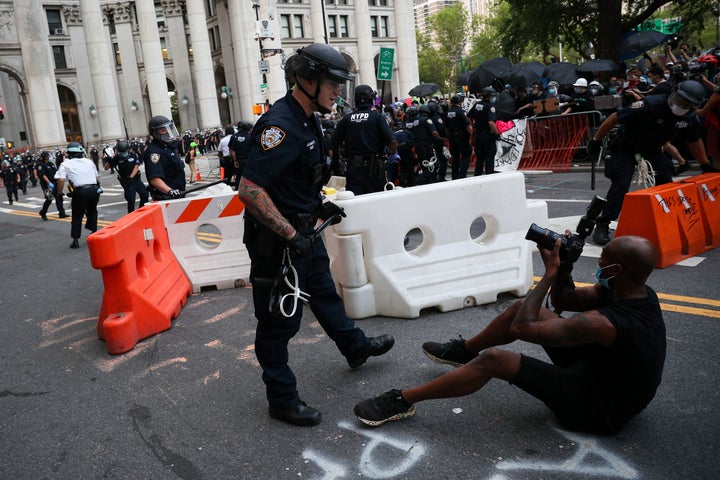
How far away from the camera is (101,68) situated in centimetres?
4259

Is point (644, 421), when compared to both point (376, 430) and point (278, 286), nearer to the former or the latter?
point (376, 430)

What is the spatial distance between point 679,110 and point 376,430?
4998mm

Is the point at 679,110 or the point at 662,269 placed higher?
the point at 679,110

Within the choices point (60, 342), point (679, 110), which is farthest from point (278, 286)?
point (679, 110)

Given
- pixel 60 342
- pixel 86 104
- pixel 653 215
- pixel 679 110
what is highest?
pixel 86 104

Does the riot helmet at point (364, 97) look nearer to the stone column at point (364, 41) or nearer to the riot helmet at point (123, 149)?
the riot helmet at point (123, 149)

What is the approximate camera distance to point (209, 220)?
6.60 m

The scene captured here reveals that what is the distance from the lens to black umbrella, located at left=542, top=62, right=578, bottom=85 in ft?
57.0

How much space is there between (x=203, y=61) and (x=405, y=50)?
25.3m

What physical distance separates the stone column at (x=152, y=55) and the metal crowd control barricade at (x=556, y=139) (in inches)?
1312

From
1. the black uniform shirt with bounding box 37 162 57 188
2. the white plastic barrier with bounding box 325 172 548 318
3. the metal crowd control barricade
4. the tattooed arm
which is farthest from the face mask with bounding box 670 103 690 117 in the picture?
the black uniform shirt with bounding box 37 162 57 188

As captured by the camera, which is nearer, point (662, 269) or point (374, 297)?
point (374, 297)

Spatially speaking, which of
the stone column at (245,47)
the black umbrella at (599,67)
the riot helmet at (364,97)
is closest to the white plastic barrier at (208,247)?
the riot helmet at (364,97)

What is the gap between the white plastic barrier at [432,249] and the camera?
16.5 feet
